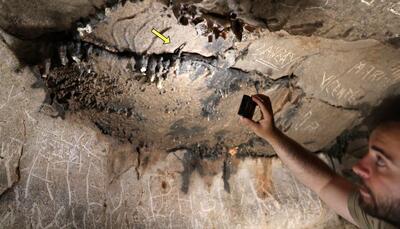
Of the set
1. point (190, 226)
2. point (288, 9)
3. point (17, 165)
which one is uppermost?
point (288, 9)

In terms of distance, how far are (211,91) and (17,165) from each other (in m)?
1.26

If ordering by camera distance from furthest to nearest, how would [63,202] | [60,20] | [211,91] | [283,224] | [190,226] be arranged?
[283,224]
[190,226]
[211,91]
[63,202]
[60,20]

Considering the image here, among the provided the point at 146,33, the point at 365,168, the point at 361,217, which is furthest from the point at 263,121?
the point at 146,33

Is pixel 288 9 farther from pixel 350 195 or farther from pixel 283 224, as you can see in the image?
pixel 283 224

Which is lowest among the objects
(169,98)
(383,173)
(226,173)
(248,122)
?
(226,173)

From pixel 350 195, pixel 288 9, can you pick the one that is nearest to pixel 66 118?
pixel 288 9

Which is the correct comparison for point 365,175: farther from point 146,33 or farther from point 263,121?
point 146,33

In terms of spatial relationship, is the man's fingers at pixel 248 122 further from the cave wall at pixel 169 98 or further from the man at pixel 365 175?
the cave wall at pixel 169 98

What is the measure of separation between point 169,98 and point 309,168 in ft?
3.20

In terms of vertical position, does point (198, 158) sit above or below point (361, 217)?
below

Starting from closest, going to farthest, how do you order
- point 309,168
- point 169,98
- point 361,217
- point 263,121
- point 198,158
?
point 361,217 → point 263,121 → point 309,168 → point 169,98 → point 198,158

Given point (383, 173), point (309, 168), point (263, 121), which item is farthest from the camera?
point (309, 168)

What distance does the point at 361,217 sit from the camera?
1768 mm

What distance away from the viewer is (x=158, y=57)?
207 cm
